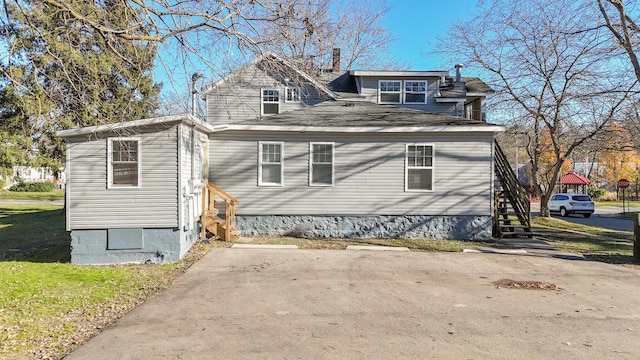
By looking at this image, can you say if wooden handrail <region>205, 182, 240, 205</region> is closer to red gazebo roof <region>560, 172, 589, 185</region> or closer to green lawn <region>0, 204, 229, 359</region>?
green lawn <region>0, 204, 229, 359</region>

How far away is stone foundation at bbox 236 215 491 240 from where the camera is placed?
41.0 ft

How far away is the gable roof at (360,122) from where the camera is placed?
12258 mm

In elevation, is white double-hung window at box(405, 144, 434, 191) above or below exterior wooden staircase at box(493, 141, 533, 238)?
above

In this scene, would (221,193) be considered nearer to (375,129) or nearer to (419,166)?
(375,129)

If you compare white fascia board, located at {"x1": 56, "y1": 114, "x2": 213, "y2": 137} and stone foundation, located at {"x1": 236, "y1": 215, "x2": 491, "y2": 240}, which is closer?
white fascia board, located at {"x1": 56, "y1": 114, "x2": 213, "y2": 137}

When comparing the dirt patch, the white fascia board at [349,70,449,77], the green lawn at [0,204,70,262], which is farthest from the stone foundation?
the white fascia board at [349,70,449,77]

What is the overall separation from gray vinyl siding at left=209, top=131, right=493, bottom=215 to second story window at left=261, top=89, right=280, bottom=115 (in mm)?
2630

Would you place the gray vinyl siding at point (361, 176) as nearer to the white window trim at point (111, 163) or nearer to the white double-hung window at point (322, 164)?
the white double-hung window at point (322, 164)

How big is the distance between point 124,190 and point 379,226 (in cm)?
737

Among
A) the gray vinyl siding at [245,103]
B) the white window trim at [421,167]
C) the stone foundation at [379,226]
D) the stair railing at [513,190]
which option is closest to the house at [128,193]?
the stone foundation at [379,226]

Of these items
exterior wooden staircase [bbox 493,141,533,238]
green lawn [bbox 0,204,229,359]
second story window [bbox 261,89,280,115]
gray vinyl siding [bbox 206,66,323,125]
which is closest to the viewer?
green lawn [bbox 0,204,229,359]

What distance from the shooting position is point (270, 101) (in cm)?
1482

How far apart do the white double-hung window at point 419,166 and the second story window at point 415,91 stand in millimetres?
3360

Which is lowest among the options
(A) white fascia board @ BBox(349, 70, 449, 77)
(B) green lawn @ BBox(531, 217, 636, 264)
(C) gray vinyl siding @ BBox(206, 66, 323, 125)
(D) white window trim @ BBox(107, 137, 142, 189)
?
(B) green lawn @ BBox(531, 217, 636, 264)
